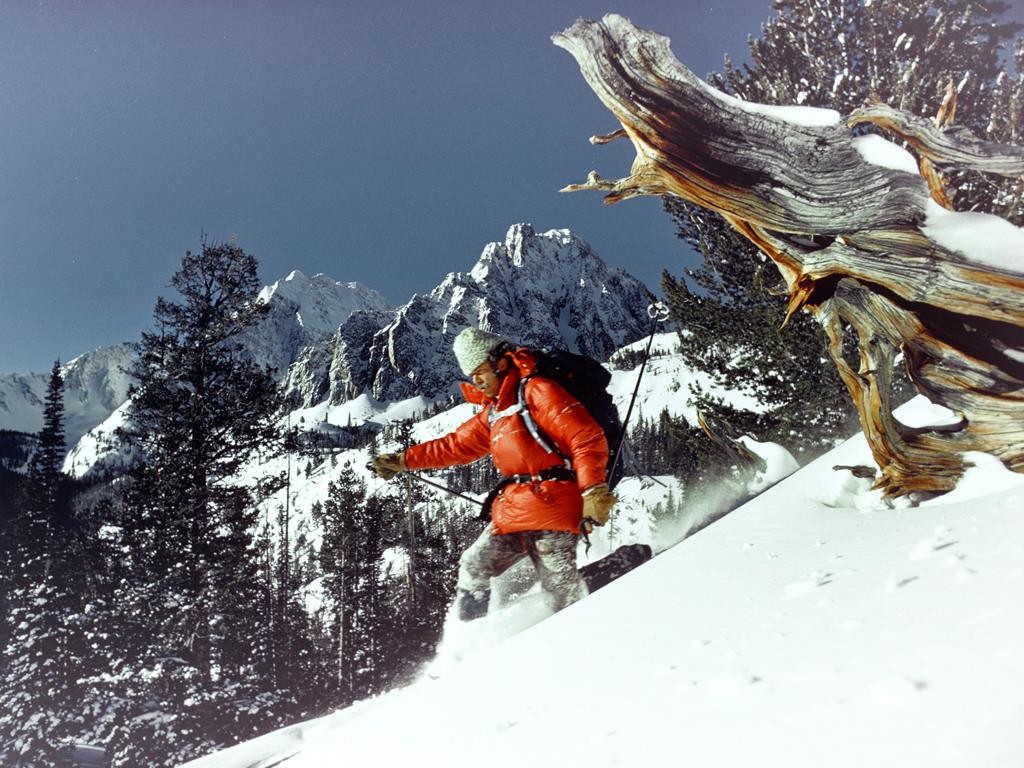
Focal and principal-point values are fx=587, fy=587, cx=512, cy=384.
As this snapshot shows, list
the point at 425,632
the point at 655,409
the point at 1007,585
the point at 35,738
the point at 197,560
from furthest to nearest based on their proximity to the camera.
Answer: the point at 655,409 → the point at 425,632 → the point at 197,560 → the point at 35,738 → the point at 1007,585

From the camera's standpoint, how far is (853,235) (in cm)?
405

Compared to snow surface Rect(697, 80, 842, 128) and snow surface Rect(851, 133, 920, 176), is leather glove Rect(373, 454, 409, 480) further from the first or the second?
snow surface Rect(851, 133, 920, 176)

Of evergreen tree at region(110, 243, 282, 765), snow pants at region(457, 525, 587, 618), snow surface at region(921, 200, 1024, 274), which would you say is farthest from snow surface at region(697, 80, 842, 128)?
evergreen tree at region(110, 243, 282, 765)

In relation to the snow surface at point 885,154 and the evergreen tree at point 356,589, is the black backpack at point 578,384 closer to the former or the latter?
the snow surface at point 885,154

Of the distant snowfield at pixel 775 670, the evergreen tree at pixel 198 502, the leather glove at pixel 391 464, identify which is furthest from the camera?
the evergreen tree at pixel 198 502

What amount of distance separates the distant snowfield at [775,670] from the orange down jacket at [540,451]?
975 mm

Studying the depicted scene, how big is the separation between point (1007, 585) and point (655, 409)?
13984 cm

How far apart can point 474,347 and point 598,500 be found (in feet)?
4.49

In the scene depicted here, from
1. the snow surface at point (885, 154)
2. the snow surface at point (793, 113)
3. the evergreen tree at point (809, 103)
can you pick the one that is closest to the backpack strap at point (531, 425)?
the snow surface at point (793, 113)

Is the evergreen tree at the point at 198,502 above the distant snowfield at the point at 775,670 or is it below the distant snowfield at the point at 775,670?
above

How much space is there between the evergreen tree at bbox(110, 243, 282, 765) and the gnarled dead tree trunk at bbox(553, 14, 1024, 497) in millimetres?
11142

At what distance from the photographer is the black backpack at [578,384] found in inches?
154

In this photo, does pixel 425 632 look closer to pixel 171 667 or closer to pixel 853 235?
pixel 171 667

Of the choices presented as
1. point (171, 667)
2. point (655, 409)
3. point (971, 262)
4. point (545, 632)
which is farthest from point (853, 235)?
point (655, 409)
